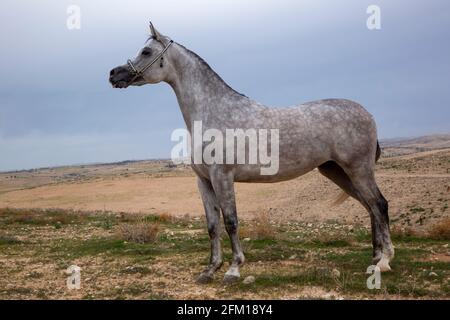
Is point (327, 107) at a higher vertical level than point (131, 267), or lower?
higher

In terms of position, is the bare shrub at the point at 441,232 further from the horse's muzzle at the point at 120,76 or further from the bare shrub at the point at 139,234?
the horse's muzzle at the point at 120,76

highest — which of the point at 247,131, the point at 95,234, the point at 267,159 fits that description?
the point at 247,131

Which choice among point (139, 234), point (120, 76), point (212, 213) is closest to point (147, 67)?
point (120, 76)

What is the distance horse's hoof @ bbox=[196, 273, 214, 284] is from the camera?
6234mm

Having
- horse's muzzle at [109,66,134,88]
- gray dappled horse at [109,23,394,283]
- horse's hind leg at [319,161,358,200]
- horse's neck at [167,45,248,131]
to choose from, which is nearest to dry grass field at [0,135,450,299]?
gray dappled horse at [109,23,394,283]

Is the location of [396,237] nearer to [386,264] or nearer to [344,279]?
[386,264]

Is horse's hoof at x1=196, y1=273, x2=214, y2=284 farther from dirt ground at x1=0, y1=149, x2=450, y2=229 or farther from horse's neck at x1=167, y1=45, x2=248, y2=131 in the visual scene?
dirt ground at x1=0, y1=149, x2=450, y2=229

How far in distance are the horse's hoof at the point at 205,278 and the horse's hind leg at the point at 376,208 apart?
2.43m

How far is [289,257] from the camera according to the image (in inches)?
311

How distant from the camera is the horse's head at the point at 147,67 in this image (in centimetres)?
624
